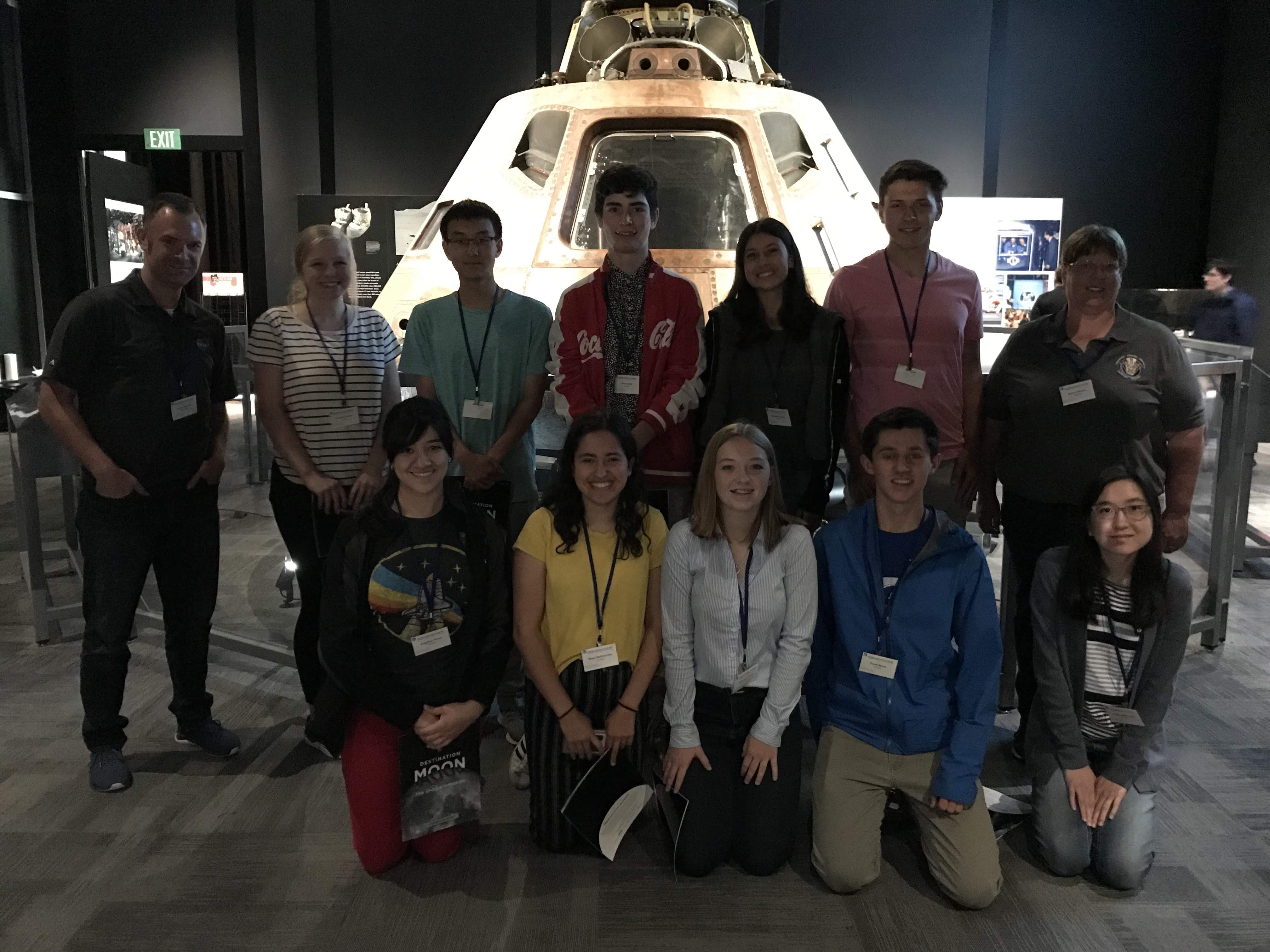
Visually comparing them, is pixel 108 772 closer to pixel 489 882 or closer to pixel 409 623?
pixel 409 623

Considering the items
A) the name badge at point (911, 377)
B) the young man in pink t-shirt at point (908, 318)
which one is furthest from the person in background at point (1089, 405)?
the name badge at point (911, 377)

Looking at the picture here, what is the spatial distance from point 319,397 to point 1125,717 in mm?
2495

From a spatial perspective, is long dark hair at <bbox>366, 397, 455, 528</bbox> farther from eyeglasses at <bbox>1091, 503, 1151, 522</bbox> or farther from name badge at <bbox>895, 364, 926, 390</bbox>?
eyeglasses at <bbox>1091, 503, 1151, 522</bbox>

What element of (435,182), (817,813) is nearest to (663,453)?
(817,813)

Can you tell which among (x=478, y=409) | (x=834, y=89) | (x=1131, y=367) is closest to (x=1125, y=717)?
(x=1131, y=367)

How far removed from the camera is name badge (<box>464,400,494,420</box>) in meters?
3.10

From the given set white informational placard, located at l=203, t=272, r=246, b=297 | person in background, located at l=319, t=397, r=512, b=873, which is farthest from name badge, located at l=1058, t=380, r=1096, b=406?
white informational placard, located at l=203, t=272, r=246, b=297

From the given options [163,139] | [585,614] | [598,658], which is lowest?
[598,658]

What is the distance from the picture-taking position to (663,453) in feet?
10.1

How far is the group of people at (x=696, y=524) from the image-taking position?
8.17ft

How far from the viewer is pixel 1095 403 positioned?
2902 mm

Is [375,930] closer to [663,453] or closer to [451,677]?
[451,677]

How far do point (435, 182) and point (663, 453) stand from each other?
7.75m

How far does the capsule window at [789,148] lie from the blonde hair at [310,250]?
2.65m
